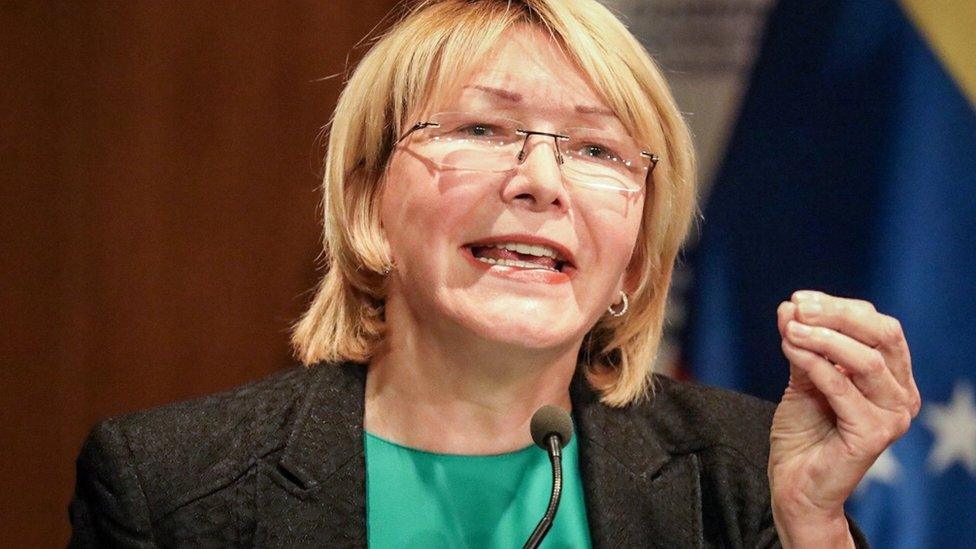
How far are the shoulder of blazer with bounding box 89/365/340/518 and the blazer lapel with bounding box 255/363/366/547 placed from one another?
0.03 metres

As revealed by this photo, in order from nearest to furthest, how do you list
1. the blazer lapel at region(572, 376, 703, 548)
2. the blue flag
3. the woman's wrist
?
the woman's wrist < the blazer lapel at region(572, 376, 703, 548) < the blue flag

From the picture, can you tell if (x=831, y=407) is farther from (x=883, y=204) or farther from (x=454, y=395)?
(x=883, y=204)

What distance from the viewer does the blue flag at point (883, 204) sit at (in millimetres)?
2514

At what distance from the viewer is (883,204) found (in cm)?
257

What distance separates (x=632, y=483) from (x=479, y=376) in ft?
1.04

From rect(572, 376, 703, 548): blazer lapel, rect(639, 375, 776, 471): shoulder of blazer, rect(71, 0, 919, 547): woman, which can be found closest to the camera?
rect(71, 0, 919, 547): woman

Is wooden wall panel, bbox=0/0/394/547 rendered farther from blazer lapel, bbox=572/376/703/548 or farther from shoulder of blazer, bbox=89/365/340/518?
blazer lapel, bbox=572/376/703/548

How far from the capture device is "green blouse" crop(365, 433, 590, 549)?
1.77 metres

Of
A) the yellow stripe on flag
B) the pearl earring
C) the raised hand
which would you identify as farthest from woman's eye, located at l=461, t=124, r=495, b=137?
the yellow stripe on flag

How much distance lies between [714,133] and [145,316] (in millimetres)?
1466

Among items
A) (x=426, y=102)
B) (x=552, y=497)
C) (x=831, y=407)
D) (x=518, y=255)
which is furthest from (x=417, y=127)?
(x=831, y=407)

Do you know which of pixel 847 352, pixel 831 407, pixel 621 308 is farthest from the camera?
pixel 621 308

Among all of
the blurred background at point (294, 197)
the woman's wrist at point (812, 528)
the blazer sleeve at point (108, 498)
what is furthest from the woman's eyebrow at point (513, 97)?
the blurred background at point (294, 197)

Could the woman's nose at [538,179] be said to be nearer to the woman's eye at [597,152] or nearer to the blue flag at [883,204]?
the woman's eye at [597,152]
